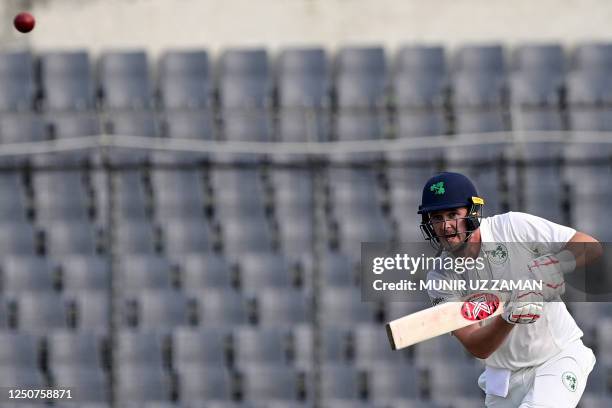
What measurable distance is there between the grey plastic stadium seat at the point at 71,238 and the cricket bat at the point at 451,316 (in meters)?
5.31

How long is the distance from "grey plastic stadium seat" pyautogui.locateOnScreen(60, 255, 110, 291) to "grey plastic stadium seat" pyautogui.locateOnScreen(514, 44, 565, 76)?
3.96 meters

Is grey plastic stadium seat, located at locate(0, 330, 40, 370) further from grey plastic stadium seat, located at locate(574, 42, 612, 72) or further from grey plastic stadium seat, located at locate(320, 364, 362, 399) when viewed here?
grey plastic stadium seat, located at locate(574, 42, 612, 72)

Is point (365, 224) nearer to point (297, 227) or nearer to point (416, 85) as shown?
point (297, 227)

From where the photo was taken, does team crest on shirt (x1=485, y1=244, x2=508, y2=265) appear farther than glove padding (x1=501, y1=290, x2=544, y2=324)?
Yes

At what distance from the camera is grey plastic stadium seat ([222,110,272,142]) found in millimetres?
9719

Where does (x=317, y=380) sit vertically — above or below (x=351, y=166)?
below

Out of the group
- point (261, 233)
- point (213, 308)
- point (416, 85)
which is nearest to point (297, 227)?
point (261, 233)

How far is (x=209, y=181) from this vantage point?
954 cm

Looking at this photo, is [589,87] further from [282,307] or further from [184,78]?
[184,78]

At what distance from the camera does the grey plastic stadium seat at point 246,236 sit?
9.31 m

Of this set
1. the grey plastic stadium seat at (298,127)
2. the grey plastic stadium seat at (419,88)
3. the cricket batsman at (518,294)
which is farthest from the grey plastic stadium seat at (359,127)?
the cricket batsman at (518,294)

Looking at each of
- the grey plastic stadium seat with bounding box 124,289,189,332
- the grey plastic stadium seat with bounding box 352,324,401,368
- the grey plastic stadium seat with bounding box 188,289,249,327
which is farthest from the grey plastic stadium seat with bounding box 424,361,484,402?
the grey plastic stadium seat with bounding box 124,289,189,332

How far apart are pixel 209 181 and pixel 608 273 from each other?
517 cm

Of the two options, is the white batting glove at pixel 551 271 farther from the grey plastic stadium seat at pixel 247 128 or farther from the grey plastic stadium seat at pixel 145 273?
the grey plastic stadium seat at pixel 247 128
